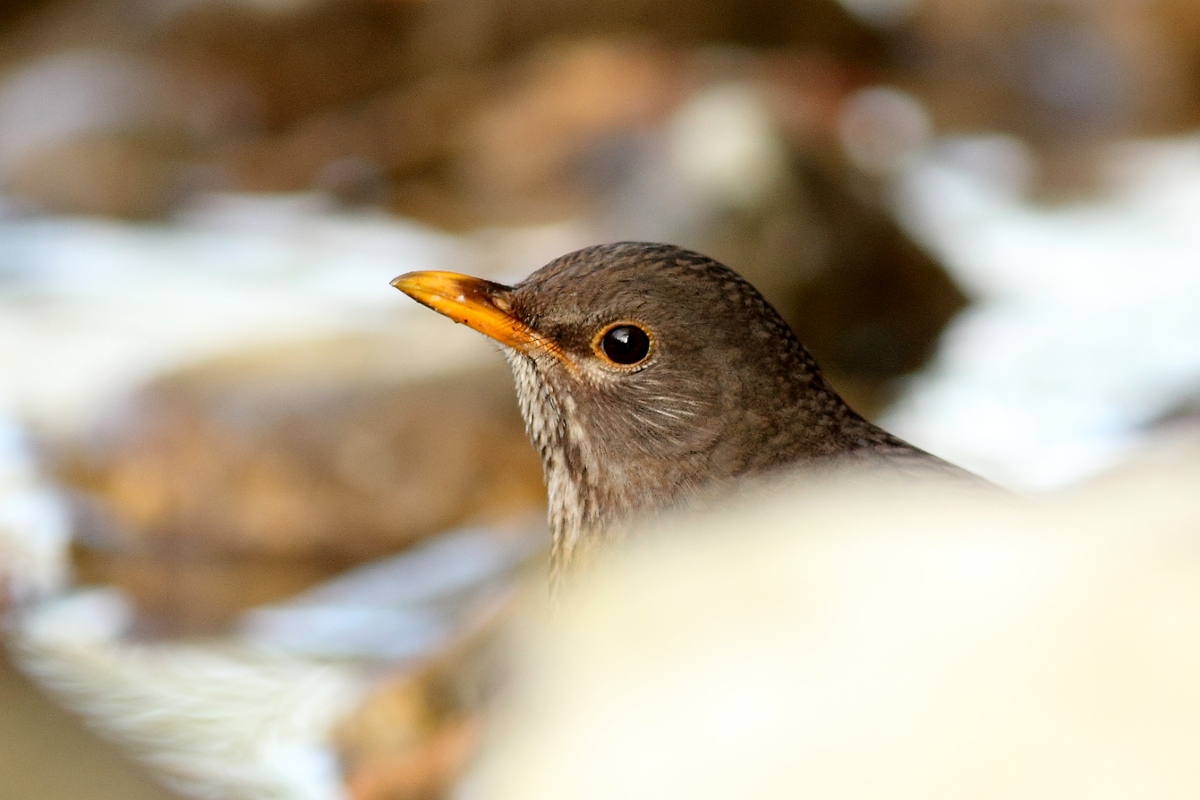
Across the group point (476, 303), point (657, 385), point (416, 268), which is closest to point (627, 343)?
point (657, 385)

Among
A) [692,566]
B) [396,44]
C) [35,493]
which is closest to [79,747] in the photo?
[692,566]

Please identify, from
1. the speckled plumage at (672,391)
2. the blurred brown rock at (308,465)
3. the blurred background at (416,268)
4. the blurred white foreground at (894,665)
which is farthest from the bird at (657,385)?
the blurred brown rock at (308,465)

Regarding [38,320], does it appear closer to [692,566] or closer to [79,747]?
[79,747]

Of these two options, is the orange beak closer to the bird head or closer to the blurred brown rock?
the bird head

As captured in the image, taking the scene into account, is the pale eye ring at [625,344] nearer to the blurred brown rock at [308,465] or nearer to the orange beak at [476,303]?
the orange beak at [476,303]

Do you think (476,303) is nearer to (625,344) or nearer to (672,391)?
(625,344)

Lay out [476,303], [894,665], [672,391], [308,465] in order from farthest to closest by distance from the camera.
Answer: [308,465] → [476,303] → [672,391] → [894,665]
